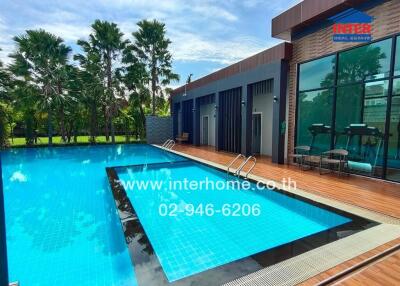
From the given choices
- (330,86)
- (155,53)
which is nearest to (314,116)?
(330,86)

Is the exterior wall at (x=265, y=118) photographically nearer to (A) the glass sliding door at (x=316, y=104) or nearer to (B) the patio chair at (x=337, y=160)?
(A) the glass sliding door at (x=316, y=104)

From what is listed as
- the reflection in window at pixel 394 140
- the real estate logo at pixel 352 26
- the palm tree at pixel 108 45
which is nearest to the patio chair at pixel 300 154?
the reflection in window at pixel 394 140

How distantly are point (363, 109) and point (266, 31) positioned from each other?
479 cm

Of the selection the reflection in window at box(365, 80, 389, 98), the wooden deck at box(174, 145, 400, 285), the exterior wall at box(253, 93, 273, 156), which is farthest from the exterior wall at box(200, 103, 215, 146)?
the reflection in window at box(365, 80, 389, 98)

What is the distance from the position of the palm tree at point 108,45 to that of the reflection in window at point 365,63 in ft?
42.0

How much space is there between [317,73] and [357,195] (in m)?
4.19

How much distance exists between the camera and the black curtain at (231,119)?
10.4 m

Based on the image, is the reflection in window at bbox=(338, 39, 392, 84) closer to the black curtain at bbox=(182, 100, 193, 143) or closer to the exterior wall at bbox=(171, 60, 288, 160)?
the exterior wall at bbox=(171, 60, 288, 160)

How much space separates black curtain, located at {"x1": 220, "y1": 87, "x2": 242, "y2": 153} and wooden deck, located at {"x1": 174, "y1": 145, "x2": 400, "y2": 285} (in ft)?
8.39

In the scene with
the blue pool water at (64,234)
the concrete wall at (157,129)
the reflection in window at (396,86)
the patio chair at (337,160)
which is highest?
the reflection in window at (396,86)

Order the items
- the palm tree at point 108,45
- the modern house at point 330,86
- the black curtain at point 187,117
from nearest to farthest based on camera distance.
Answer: the modern house at point 330,86 < the palm tree at point 108,45 < the black curtain at point 187,117

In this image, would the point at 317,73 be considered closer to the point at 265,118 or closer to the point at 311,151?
the point at 311,151

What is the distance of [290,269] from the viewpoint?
231 cm

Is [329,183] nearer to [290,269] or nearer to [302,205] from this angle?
[302,205]
